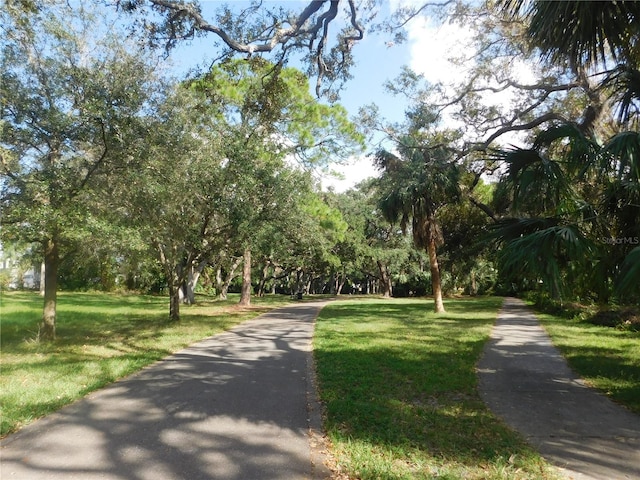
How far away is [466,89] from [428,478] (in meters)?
14.1

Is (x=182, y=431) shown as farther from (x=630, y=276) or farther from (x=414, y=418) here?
(x=630, y=276)

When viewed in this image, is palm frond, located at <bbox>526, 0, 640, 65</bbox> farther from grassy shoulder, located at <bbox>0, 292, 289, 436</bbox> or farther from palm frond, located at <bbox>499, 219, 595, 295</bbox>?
grassy shoulder, located at <bbox>0, 292, 289, 436</bbox>

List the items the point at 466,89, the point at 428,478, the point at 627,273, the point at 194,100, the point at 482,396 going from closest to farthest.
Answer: the point at 428,478 → the point at 627,273 → the point at 482,396 → the point at 194,100 → the point at 466,89

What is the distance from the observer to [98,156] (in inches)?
380

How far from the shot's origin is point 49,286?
1064 centimetres

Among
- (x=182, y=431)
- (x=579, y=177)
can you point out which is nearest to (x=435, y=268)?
(x=579, y=177)

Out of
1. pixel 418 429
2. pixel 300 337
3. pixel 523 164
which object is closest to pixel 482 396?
pixel 418 429

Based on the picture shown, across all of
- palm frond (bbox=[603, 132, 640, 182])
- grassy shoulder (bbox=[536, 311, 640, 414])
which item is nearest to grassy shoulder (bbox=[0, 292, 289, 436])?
grassy shoulder (bbox=[536, 311, 640, 414])

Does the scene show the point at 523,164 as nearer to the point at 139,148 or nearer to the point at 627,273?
the point at 627,273

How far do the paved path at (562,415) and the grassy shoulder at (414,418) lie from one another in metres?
0.26

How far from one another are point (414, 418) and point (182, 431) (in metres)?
2.70

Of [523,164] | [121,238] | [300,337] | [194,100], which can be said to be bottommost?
[300,337]

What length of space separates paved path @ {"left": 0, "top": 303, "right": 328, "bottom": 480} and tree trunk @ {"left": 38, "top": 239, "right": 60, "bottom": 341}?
4.68 metres

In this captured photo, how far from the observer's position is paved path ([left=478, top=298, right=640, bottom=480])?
3992 mm
